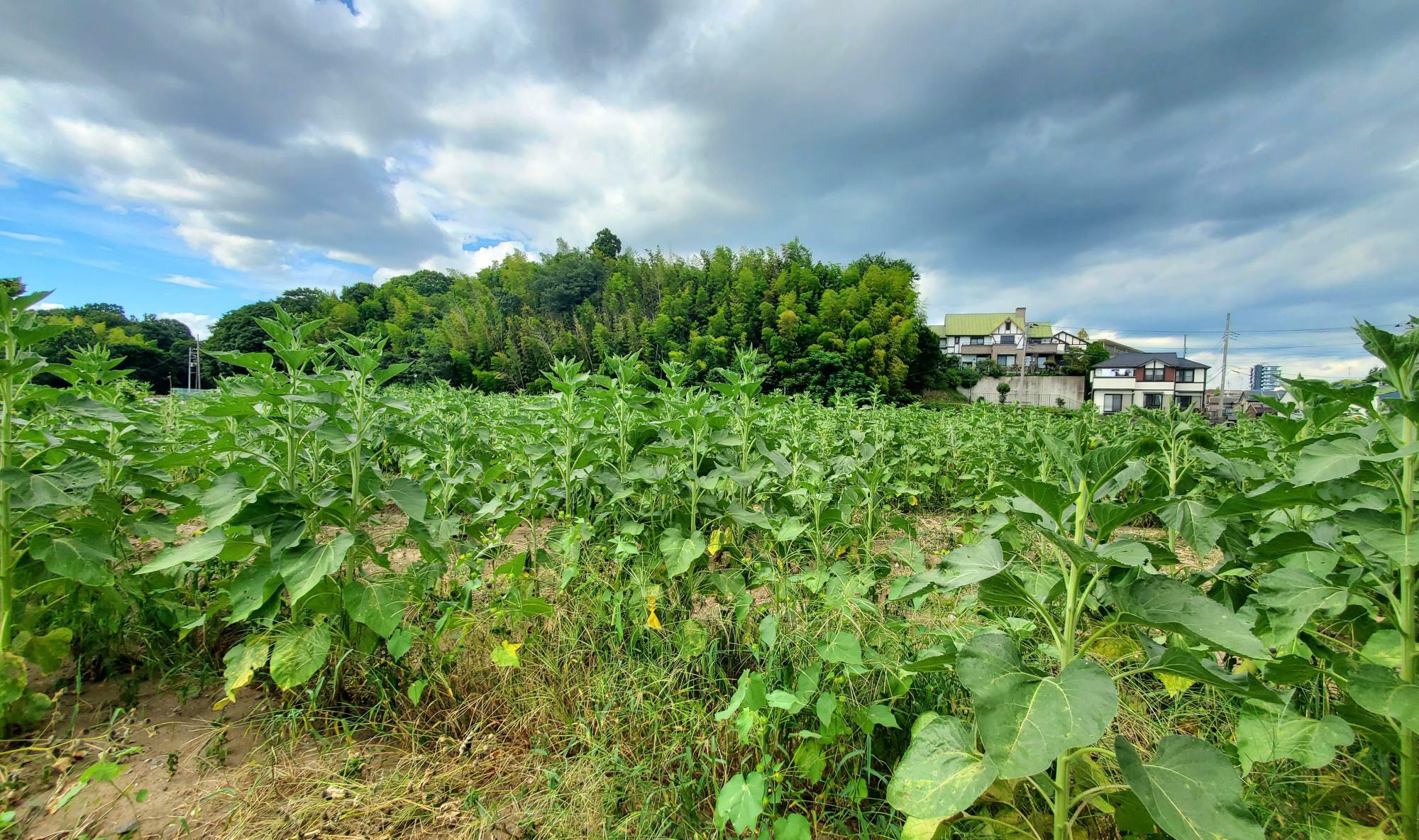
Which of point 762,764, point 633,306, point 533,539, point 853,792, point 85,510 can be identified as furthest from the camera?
point 633,306

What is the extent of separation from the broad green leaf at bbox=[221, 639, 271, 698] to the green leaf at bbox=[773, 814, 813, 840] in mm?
1743

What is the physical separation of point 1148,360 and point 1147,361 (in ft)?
0.52

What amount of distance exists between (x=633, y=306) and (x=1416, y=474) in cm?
4922

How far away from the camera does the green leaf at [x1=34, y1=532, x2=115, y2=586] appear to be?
1774mm

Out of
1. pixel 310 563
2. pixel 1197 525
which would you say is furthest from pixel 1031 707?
pixel 310 563

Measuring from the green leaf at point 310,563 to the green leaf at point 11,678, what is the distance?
2.62 ft

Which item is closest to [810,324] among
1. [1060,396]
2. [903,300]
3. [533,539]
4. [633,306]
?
[903,300]

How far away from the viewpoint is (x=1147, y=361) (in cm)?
4428

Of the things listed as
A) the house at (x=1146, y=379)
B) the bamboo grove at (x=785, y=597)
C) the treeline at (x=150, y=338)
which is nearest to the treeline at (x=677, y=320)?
the treeline at (x=150, y=338)

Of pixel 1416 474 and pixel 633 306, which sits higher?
pixel 633 306

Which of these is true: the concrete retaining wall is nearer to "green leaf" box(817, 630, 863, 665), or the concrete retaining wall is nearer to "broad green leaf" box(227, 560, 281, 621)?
"green leaf" box(817, 630, 863, 665)

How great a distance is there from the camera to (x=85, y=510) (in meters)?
2.26

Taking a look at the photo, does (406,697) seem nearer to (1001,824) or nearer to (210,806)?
(210,806)

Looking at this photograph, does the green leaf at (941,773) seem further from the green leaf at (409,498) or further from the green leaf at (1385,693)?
the green leaf at (409,498)
